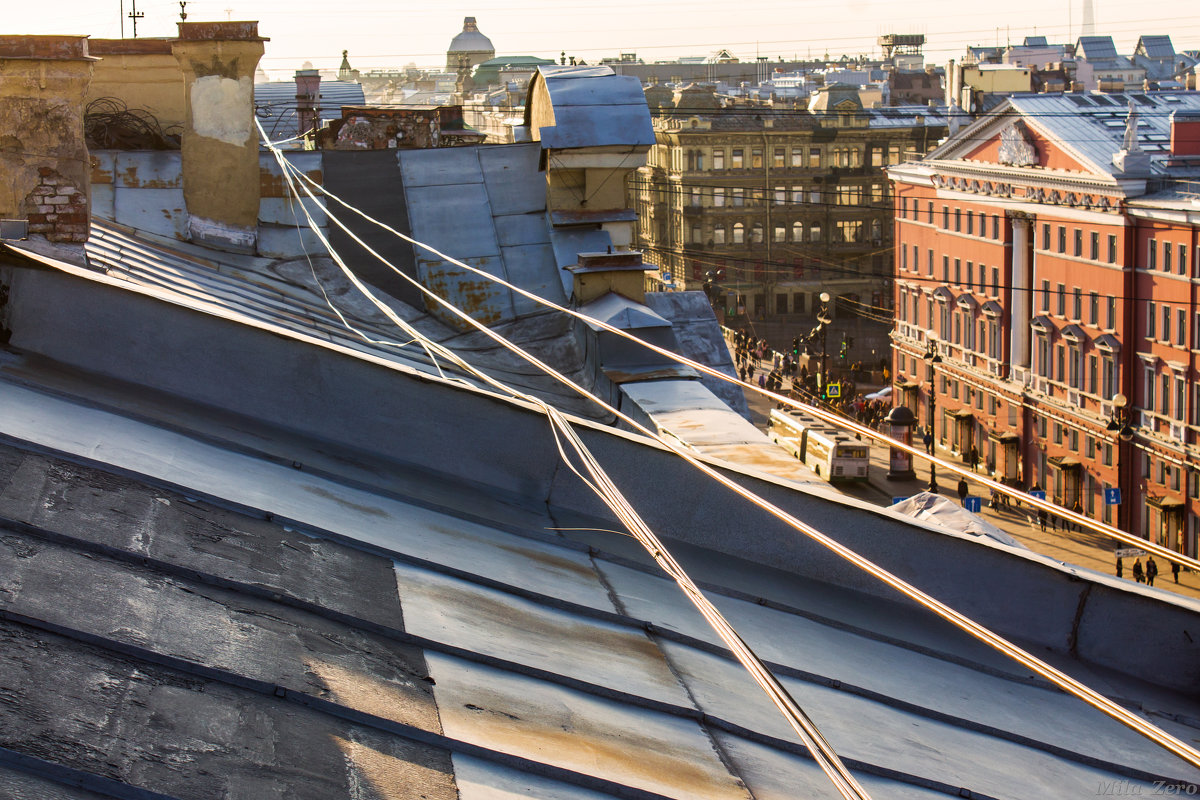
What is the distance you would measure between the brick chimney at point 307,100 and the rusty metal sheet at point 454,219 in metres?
11.9

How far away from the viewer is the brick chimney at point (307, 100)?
2486 centimetres

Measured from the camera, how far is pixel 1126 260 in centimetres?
3847

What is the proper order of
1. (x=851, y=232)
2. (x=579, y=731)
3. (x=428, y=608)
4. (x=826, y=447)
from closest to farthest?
(x=579, y=731)
(x=428, y=608)
(x=826, y=447)
(x=851, y=232)

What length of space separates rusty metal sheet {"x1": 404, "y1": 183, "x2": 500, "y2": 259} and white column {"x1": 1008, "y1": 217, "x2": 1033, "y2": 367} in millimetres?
35283

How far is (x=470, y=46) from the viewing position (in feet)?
570

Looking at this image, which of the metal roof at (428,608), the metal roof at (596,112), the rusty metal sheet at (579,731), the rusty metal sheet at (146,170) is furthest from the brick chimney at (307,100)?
the rusty metal sheet at (579,731)

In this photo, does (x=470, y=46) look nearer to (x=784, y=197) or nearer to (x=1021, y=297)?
(x=784, y=197)

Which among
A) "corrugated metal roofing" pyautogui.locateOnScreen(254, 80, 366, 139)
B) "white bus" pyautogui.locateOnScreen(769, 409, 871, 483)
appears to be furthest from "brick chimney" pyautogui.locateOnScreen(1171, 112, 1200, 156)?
"corrugated metal roofing" pyautogui.locateOnScreen(254, 80, 366, 139)

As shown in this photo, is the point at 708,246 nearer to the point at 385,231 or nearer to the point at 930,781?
the point at 385,231

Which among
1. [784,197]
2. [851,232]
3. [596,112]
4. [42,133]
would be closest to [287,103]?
[596,112]

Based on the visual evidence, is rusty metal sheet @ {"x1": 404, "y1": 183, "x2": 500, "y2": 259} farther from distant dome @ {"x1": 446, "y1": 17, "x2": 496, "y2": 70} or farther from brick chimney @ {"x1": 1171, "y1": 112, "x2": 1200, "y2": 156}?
distant dome @ {"x1": 446, "y1": 17, "x2": 496, "y2": 70}

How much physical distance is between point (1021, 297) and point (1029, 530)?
1062cm

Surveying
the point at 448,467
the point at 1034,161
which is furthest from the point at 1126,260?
the point at 448,467

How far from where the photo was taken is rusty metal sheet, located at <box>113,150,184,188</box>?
42.0 ft
